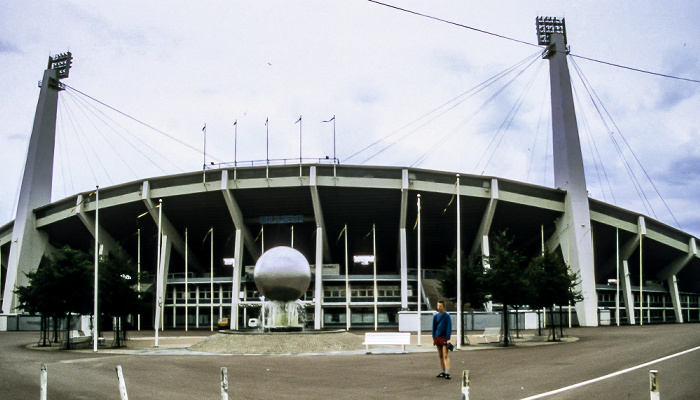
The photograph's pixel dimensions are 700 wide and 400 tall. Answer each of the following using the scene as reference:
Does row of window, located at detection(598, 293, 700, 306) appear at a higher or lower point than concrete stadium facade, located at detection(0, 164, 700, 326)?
lower

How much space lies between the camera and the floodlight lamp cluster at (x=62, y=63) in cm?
6894

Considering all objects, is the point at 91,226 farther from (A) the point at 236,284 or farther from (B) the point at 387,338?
(B) the point at 387,338

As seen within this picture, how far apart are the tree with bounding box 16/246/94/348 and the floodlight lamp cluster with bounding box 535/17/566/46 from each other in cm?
4662

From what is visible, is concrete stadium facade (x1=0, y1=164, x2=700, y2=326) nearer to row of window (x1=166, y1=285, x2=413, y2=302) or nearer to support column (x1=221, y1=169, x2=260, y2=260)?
support column (x1=221, y1=169, x2=260, y2=260)

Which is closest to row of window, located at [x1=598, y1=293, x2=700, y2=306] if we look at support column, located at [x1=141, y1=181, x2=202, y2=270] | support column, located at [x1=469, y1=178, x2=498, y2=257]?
support column, located at [x1=469, y1=178, x2=498, y2=257]

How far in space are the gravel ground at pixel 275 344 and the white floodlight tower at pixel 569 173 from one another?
1262 inches

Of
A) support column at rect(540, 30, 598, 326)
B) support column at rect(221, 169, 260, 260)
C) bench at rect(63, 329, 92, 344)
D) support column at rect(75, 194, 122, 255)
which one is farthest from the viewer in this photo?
support column at rect(75, 194, 122, 255)

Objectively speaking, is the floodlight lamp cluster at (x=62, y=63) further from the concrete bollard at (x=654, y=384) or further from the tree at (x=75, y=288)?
the concrete bollard at (x=654, y=384)

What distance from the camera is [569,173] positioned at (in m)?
55.6

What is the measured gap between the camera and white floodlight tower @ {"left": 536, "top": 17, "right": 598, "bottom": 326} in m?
53.6

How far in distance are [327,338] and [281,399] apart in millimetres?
14992

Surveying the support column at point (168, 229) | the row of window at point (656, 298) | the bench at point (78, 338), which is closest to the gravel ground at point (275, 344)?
the bench at point (78, 338)

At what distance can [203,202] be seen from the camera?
181 feet

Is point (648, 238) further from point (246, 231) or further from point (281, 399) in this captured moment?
point (281, 399)
